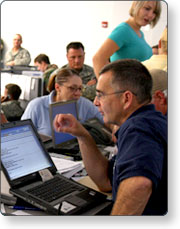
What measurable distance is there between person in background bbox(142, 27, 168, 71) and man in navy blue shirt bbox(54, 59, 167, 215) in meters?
0.21

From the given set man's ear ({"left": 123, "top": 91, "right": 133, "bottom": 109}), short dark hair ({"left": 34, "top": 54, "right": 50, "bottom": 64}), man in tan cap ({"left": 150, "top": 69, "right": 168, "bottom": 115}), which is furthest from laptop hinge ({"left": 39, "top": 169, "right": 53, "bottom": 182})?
short dark hair ({"left": 34, "top": 54, "right": 50, "bottom": 64})

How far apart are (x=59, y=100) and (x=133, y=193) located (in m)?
1.22

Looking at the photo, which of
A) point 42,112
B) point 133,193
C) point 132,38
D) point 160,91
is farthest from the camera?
point 42,112

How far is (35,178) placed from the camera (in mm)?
1163

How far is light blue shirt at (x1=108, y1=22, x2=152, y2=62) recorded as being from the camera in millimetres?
1436

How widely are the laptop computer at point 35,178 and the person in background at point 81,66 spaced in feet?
1.68

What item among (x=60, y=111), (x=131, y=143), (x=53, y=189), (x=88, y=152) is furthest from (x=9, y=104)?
(x=131, y=143)

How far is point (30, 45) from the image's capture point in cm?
146

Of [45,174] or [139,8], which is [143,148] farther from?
[139,8]

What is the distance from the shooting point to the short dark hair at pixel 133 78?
1099 mm

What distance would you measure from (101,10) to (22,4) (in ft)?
1.18

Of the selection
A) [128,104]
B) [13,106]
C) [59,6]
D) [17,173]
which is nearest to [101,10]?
[59,6]

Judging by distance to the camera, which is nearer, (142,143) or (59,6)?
(142,143)

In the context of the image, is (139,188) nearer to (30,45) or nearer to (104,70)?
(104,70)
